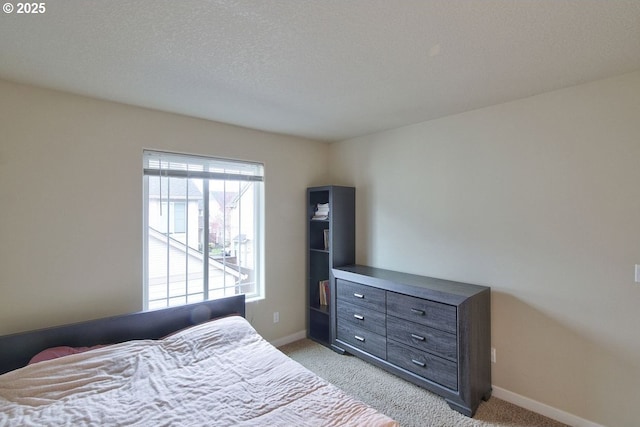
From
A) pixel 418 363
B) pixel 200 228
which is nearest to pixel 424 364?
pixel 418 363

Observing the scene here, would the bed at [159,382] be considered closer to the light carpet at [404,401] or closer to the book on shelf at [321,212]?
the light carpet at [404,401]

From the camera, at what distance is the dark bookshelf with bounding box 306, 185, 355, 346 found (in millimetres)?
3387

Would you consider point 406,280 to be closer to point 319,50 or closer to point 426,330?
point 426,330

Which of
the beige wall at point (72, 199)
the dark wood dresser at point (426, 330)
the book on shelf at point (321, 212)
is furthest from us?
the book on shelf at point (321, 212)

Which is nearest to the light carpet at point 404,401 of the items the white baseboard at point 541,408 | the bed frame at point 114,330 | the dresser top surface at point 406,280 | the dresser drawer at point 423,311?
the white baseboard at point 541,408

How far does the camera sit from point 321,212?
3.63 m

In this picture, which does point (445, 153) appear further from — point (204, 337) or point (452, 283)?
point (204, 337)

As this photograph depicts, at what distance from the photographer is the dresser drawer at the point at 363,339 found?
280 centimetres

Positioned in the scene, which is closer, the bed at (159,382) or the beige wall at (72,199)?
the bed at (159,382)

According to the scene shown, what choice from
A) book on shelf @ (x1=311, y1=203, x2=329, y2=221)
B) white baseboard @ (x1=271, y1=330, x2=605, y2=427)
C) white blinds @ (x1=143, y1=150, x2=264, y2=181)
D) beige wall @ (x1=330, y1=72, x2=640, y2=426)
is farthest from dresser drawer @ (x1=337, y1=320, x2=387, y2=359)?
white blinds @ (x1=143, y1=150, x2=264, y2=181)

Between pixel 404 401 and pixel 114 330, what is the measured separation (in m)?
2.34

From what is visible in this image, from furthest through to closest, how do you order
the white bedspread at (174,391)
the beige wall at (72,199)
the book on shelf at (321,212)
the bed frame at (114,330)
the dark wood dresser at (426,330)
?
the book on shelf at (321,212), the dark wood dresser at (426,330), the beige wall at (72,199), the bed frame at (114,330), the white bedspread at (174,391)

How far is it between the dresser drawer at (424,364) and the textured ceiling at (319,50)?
2106 millimetres

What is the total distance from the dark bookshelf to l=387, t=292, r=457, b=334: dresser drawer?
826 millimetres
